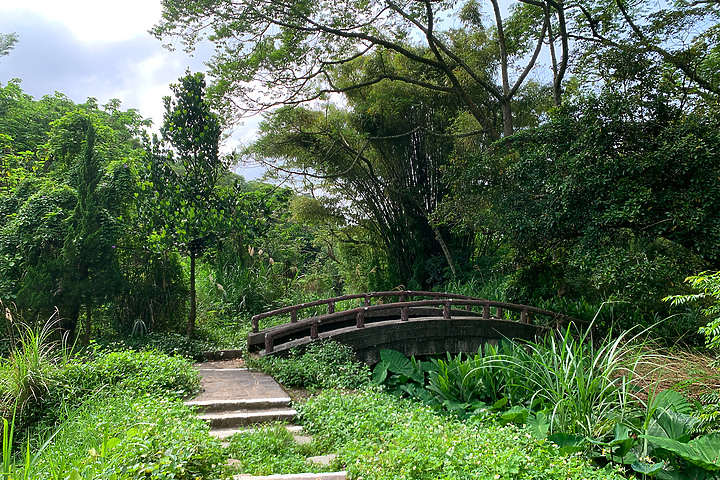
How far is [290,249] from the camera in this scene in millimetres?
12492

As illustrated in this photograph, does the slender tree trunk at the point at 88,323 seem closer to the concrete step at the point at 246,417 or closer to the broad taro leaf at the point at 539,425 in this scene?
the concrete step at the point at 246,417

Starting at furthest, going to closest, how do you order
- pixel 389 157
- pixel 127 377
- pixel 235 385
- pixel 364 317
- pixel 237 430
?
pixel 389 157
pixel 364 317
pixel 235 385
pixel 127 377
pixel 237 430

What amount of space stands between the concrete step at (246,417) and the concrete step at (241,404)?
77 millimetres

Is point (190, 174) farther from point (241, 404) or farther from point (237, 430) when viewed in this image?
point (237, 430)

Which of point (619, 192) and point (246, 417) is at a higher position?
point (619, 192)

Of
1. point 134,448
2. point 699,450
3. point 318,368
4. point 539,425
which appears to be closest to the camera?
point 134,448

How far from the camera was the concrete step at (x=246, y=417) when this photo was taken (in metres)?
4.31

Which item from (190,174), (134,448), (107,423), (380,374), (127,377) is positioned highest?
(190,174)

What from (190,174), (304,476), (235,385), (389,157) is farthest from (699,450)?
(389,157)

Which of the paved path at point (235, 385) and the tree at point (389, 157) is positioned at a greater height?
the tree at point (389, 157)

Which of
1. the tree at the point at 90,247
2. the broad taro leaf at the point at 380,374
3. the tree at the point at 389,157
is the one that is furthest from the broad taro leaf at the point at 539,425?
the tree at the point at 389,157

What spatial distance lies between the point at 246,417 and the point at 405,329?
3.53 meters

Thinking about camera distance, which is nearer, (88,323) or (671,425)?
(671,425)

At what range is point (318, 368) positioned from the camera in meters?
5.82
